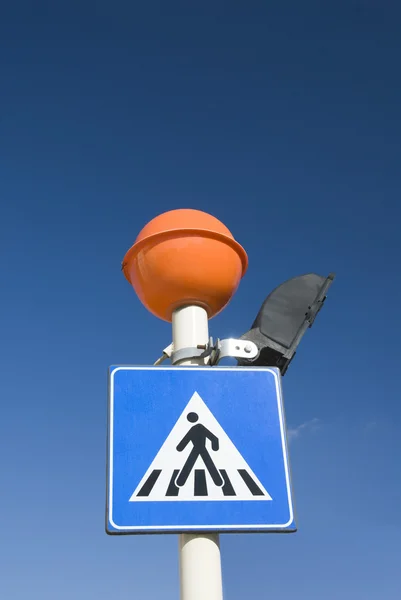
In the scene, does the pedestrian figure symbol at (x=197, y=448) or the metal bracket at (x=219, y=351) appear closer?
the pedestrian figure symbol at (x=197, y=448)

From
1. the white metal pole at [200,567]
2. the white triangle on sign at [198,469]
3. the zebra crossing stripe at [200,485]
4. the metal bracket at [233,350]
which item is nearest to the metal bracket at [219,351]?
the metal bracket at [233,350]

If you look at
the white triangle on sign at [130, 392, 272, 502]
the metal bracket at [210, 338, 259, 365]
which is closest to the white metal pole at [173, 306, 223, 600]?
the white triangle on sign at [130, 392, 272, 502]

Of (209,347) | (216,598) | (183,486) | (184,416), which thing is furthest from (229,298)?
(216,598)

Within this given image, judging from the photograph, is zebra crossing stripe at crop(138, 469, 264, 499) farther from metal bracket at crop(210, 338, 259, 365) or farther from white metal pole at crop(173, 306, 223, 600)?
metal bracket at crop(210, 338, 259, 365)

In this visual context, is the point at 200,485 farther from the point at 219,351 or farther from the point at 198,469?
the point at 219,351

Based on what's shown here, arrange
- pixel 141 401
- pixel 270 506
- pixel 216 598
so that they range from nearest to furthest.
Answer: pixel 216 598 → pixel 270 506 → pixel 141 401

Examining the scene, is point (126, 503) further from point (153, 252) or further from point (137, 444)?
point (153, 252)

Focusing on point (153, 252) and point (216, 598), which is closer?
point (216, 598)

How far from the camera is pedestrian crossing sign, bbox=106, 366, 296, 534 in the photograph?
80.6 inches

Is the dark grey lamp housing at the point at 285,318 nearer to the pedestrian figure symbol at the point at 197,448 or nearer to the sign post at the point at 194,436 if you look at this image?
the sign post at the point at 194,436

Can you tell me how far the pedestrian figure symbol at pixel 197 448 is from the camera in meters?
2.12

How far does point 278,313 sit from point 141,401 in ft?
2.37

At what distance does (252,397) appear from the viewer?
2.32 m

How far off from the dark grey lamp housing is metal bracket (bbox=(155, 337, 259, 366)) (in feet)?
0.17
